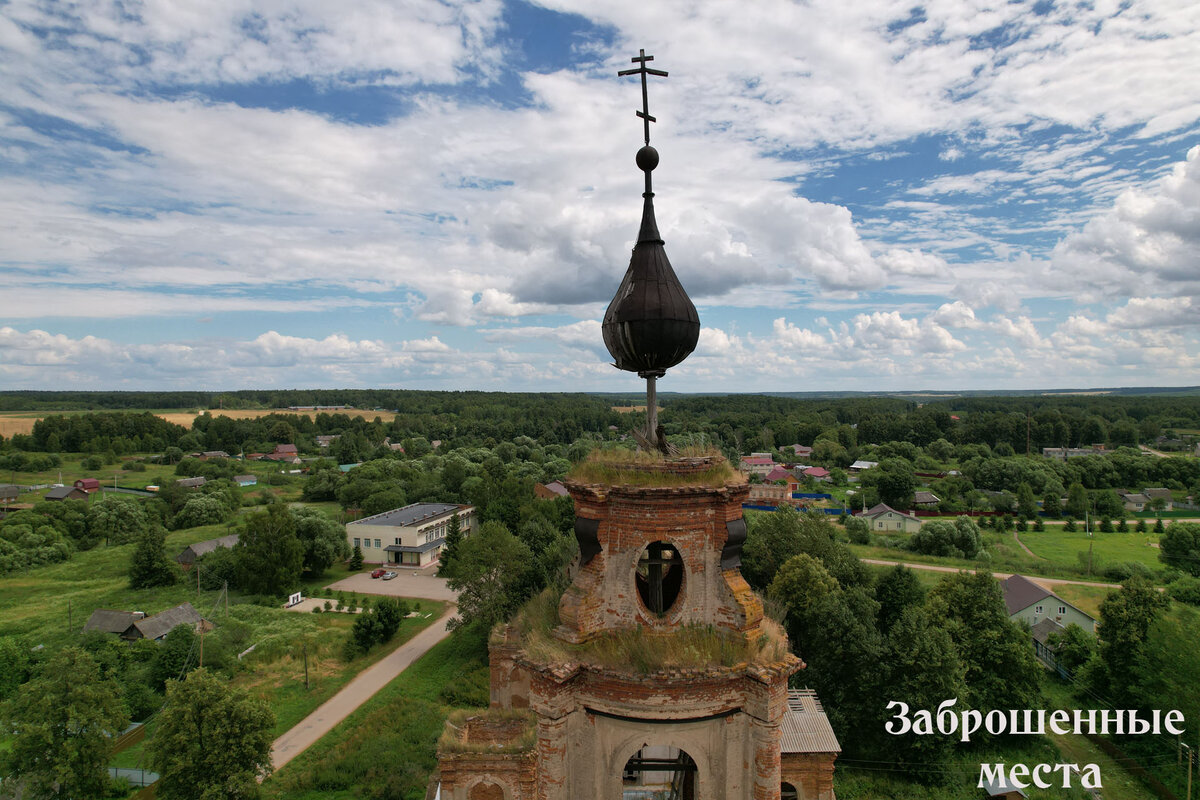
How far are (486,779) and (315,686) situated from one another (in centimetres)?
2296

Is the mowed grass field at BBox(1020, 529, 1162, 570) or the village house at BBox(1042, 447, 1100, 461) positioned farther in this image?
the village house at BBox(1042, 447, 1100, 461)

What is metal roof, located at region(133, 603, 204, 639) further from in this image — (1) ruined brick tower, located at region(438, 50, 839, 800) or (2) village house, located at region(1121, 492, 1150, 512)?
(2) village house, located at region(1121, 492, 1150, 512)

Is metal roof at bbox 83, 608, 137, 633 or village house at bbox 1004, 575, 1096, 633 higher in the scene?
metal roof at bbox 83, 608, 137, 633

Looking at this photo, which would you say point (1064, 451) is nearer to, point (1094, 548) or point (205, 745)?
point (1094, 548)

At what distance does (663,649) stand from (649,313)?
390 centimetres

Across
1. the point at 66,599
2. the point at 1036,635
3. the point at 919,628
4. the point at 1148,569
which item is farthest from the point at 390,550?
the point at 1148,569

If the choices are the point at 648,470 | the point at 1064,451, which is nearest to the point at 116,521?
the point at 648,470

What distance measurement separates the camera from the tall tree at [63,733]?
20.1 meters

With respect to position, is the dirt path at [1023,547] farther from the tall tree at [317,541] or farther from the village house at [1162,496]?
the tall tree at [317,541]

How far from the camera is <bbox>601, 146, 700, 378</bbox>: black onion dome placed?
7617mm

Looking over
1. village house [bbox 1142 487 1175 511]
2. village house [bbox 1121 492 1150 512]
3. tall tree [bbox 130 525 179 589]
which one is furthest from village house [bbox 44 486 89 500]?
village house [bbox 1142 487 1175 511]

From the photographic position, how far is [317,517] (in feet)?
171

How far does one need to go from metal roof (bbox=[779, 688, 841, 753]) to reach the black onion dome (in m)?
13.3

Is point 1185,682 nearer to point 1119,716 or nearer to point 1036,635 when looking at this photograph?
point 1119,716
